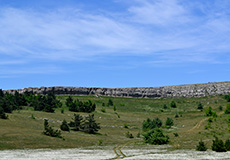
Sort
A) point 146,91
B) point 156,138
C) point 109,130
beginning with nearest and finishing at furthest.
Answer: point 156,138 < point 109,130 < point 146,91

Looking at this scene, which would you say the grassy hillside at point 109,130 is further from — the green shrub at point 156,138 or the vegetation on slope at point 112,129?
the green shrub at point 156,138

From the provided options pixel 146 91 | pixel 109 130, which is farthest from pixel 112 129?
pixel 146 91

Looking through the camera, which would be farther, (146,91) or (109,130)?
(146,91)

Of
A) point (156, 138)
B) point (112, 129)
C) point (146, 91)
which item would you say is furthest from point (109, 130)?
point (146, 91)

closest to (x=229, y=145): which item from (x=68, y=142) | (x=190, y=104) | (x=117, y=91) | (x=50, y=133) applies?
(x=68, y=142)

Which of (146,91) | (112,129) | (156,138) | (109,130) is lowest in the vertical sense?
(156,138)

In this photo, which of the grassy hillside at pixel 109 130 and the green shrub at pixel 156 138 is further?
the green shrub at pixel 156 138

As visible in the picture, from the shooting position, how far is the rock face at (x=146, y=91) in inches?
5971

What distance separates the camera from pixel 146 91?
525ft

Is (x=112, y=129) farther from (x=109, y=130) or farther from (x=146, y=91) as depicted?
(x=146, y=91)

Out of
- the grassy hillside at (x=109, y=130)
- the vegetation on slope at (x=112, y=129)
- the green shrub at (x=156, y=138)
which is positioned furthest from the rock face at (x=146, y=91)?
the green shrub at (x=156, y=138)

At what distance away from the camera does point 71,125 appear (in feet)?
245

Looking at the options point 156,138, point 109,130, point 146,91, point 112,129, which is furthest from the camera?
point 146,91

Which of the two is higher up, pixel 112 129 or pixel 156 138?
pixel 112 129
